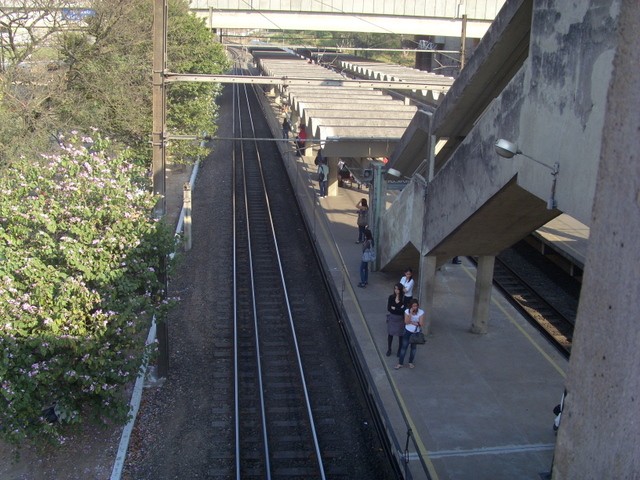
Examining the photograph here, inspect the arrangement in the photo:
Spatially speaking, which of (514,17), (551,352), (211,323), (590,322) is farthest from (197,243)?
(590,322)

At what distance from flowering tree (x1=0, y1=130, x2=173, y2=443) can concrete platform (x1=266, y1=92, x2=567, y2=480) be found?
4.07 metres

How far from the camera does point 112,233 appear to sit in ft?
36.8

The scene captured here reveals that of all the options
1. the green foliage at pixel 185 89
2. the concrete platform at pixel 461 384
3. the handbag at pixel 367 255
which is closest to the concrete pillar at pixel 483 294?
the concrete platform at pixel 461 384

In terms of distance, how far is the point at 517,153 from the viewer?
9.08 metres

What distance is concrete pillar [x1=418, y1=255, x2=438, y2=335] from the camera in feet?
45.0

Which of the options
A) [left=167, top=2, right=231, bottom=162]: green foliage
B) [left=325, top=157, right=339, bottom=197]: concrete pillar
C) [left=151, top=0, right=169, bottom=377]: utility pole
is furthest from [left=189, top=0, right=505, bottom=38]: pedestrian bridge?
[left=151, top=0, right=169, bottom=377]: utility pole

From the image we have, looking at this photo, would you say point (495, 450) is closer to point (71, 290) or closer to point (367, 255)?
point (71, 290)

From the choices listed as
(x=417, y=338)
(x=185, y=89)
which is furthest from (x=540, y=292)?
(x=185, y=89)

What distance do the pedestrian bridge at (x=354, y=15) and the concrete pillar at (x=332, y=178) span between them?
56.9ft

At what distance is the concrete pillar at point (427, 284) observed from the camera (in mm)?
13711

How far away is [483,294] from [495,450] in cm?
425

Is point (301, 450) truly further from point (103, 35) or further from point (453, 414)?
point (103, 35)

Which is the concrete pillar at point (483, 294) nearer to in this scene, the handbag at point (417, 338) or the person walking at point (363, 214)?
the handbag at point (417, 338)

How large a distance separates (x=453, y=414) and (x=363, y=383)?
6.30 ft
